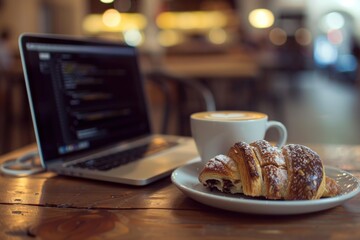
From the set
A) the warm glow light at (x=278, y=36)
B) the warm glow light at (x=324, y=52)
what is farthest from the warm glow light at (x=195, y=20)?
the warm glow light at (x=324, y=52)

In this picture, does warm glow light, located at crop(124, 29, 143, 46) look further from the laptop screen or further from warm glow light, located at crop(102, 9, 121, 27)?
the laptop screen

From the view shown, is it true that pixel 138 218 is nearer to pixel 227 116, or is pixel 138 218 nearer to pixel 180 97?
pixel 227 116

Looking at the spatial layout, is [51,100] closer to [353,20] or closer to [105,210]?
[105,210]

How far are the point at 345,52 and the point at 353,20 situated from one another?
990 mm

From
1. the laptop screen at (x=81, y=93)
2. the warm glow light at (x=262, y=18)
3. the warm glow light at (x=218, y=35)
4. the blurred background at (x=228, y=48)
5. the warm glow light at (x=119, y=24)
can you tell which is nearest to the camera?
the laptop screen at (x=81, y=93)

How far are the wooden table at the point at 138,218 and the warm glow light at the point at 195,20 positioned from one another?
821 centimetres

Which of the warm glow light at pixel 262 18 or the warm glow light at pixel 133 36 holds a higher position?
the warm glow light at pixel 262 18

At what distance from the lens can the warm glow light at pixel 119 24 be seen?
26.0 feet

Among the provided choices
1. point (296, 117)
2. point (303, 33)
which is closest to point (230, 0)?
point (303, 33)

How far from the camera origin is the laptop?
731 millimetres

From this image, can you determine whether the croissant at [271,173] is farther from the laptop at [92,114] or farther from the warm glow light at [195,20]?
the warm glow light at [195,20]

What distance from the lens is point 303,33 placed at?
11.2 m

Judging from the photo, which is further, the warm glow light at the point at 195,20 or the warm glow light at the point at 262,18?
the warm glow light at the point at 262,18

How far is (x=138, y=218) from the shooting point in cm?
52
